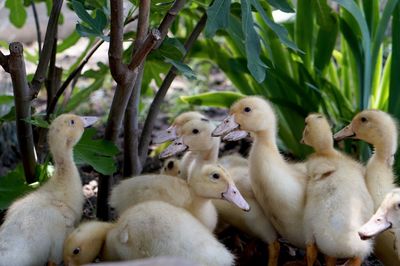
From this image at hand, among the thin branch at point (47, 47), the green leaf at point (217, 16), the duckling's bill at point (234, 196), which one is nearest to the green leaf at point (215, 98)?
the thin branch at point (47, 47)

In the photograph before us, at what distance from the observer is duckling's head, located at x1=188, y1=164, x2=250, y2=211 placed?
12.4 ft

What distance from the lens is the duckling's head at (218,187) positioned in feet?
12.4

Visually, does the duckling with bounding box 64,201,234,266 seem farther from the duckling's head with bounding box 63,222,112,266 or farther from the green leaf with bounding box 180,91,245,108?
the green leaf with bounding box 180,91,245,108

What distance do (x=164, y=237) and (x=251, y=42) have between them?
899 mm

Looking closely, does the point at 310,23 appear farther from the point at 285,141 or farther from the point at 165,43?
the point at 165,43

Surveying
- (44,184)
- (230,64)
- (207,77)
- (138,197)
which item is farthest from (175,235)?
(207,77)

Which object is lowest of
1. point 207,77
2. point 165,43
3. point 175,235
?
point 207,77

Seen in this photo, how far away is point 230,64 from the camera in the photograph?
521 cm

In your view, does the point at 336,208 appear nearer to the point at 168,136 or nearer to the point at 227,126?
the point at 227,126

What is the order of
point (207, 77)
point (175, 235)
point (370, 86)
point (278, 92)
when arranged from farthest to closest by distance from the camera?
point (207, 77) → point (278, 92) → point (370, 86) → point (175, 235)

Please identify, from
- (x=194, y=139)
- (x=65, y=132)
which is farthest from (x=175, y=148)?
(x=65, y=132)

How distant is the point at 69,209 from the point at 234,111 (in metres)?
0.94

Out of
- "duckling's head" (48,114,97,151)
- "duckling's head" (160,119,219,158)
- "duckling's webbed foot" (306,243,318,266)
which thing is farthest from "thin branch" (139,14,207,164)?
"duckling's webbed foot" (306,243,318,266)

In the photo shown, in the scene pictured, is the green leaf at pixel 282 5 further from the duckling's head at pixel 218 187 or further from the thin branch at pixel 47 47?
the thin branch at pixel 47 47
